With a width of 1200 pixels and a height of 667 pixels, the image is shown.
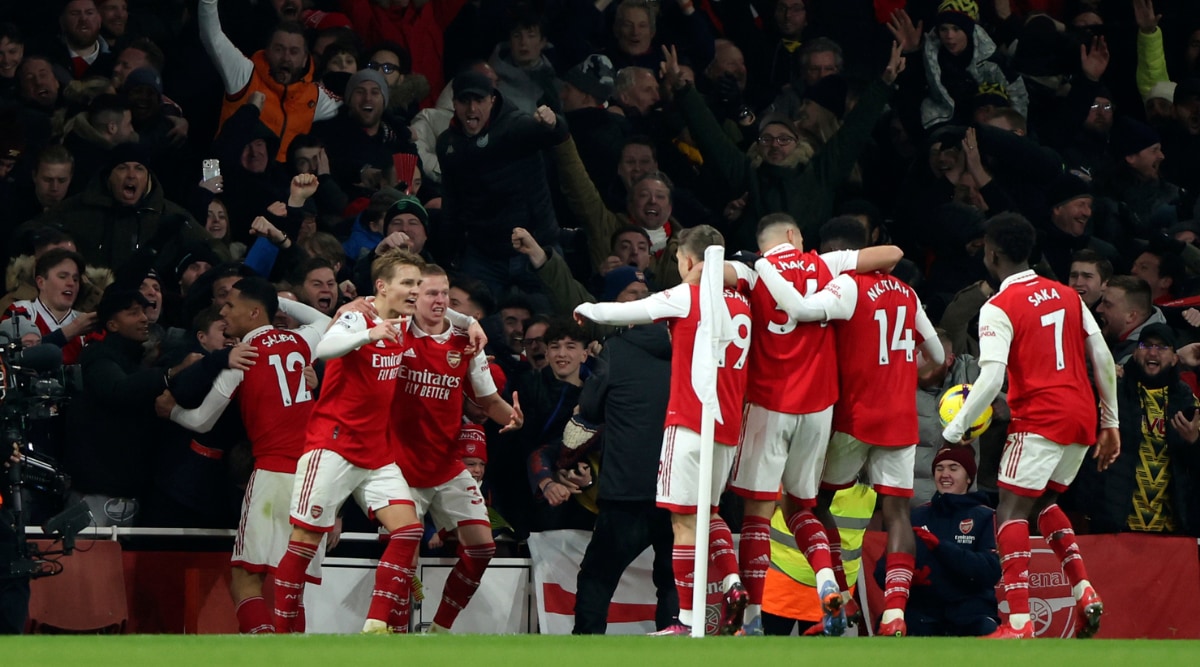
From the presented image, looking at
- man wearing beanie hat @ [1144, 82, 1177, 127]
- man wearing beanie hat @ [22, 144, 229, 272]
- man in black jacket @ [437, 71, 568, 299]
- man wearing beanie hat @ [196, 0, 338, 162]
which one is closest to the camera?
man wearing beanie hat @ [22, 144, 229, 272]

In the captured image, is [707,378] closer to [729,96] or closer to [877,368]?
[877,368]

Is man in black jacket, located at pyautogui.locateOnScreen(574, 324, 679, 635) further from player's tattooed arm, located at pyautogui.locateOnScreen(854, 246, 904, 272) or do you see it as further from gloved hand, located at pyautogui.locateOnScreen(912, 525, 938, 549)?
gloved hand, located at pyautogui.locateOnScreen(912, 525, 938, 549)

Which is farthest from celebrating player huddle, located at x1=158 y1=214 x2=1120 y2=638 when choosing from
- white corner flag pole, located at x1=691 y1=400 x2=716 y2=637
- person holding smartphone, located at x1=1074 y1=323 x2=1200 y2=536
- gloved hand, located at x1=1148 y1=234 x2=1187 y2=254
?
gloved hand, located at x1=1148 y1=234 x2=1187 y2=254

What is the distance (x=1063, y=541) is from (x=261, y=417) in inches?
187

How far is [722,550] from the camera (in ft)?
30.7

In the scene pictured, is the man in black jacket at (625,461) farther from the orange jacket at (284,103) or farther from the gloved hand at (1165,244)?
the gloved hand at (1165,244)

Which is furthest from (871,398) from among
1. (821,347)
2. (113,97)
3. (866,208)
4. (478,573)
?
(113,97)

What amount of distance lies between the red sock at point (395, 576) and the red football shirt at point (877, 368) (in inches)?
98.5

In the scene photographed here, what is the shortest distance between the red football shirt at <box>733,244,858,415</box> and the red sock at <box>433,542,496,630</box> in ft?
5.99

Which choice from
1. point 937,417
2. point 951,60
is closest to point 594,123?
point 951,60

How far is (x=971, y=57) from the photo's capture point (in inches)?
619

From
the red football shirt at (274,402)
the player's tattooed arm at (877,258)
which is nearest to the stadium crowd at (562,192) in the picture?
the red football shirt at (274,402)

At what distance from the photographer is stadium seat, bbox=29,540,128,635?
10328mm

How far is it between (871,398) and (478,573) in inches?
98.7
